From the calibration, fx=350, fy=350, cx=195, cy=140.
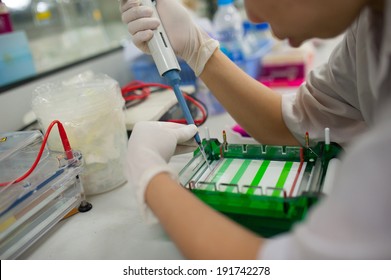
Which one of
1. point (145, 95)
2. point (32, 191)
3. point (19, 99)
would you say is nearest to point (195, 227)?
point (32, 191)

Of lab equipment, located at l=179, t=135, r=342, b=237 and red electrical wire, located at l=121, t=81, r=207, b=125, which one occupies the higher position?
red electrical wire, located at l=121, t=81, r=207, b=125

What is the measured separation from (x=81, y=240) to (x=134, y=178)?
190 mm

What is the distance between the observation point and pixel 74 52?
179 centimetres

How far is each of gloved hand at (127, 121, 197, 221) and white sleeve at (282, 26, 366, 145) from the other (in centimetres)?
31

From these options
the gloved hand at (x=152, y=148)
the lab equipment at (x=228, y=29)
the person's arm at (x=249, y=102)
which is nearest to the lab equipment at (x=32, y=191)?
the gloved hand at (x=152, y=148)

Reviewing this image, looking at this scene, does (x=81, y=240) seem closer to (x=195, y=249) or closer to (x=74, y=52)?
(x=195, y=249)

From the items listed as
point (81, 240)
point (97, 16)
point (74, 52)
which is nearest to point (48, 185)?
point (81, 240)

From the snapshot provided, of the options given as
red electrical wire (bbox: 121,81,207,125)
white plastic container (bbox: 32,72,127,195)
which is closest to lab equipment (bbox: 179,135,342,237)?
white plastic container (bbox: 32,72,127,195)

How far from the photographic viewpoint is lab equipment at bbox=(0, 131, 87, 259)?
66 cm

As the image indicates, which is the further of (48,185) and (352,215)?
(48,185)

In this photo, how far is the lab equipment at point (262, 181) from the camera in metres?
0.62

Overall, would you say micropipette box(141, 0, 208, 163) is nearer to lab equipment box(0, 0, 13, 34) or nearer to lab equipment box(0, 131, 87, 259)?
lab equipment box(0, 131, 87, 259)

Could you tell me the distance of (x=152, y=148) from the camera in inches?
27.1

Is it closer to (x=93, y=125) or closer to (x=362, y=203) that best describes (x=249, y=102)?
(x=93, y=125)
